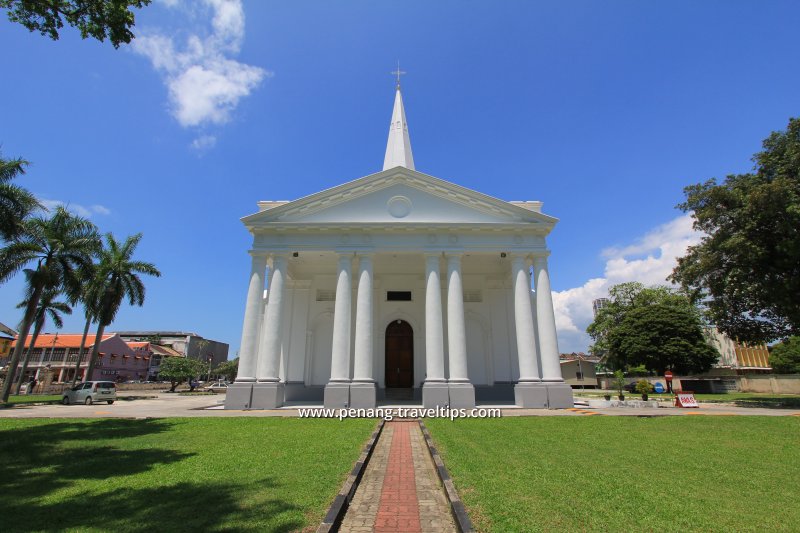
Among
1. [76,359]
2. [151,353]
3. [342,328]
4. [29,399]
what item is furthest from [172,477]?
[151,353]

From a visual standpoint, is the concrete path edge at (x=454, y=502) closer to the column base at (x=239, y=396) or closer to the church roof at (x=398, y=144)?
the column base at (x=239, y=396)

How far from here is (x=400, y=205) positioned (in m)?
20.5

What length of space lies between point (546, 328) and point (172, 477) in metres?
16.5

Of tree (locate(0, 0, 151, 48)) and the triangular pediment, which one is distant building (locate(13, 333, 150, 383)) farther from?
tree (locate(0, 0, 151, 48))

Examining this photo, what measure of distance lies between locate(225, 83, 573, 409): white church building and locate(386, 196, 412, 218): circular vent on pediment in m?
0.08

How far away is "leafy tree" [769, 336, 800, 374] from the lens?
43.6 meters

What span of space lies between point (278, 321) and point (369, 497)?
14.4 meters

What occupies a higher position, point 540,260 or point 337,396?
point 540,260

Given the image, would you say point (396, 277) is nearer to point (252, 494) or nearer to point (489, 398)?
point (489, 398)

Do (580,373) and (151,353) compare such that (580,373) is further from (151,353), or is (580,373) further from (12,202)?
(151,353)

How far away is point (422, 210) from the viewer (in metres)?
20.4

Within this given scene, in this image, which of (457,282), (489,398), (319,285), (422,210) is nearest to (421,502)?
(457,282)

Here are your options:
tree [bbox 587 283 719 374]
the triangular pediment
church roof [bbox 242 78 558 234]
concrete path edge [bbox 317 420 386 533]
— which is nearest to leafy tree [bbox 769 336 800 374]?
tree [bbox 587 283 719 374]

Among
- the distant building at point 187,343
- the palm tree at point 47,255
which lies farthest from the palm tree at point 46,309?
the distant building at point 187,343
